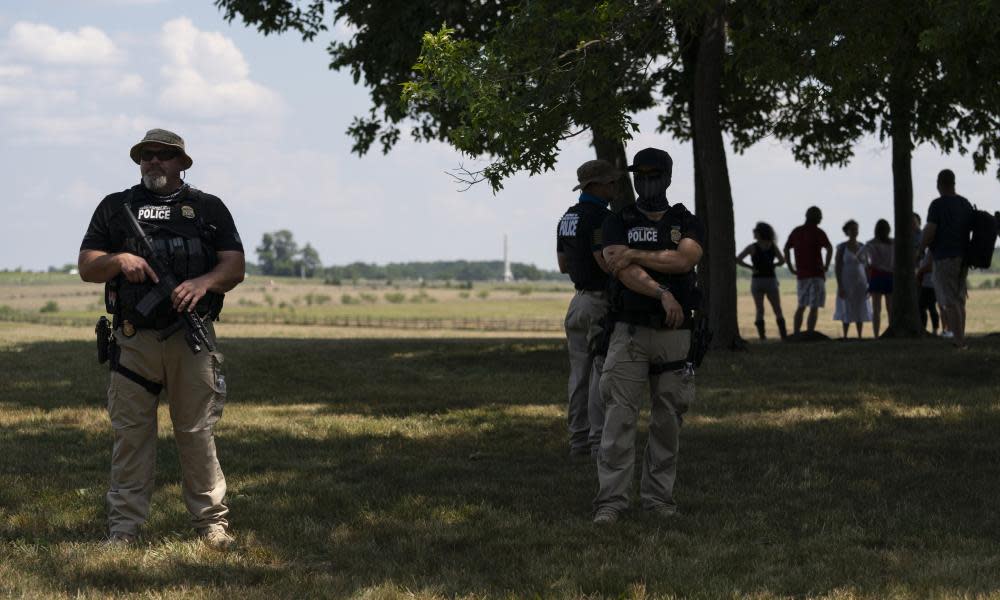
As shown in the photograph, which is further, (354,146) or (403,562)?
(354,146)

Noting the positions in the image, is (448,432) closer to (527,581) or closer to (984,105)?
(527,581)

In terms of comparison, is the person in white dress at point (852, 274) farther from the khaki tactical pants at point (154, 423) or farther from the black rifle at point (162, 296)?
the black rifle at point (162, 296)

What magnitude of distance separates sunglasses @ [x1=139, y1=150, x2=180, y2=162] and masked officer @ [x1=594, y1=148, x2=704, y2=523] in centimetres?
258

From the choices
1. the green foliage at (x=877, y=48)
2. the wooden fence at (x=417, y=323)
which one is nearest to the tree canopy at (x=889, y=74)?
the green foliage at (x=877, y=48)

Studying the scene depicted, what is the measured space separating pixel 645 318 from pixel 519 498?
163 centimetres

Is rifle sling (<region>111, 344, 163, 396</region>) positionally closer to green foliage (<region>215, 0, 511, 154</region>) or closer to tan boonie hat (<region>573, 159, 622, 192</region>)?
tan boonie hat (<region>573, 159, 622, 192</region>)

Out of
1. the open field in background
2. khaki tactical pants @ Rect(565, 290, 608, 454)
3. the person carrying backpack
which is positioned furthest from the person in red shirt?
the open field in background

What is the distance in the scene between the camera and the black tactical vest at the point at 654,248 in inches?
292

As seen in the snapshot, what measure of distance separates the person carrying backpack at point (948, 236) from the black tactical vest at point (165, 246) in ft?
35.4

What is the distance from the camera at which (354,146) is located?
74.4 ft

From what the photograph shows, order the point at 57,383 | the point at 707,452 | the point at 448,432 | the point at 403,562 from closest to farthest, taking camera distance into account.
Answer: the point at 403,562, the point at 707,452, the point at 448,432, the point at 57,383

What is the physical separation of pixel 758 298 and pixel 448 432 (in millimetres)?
10696

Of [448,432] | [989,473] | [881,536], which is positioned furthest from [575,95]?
[881,536]

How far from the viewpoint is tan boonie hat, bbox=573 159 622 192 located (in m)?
9.12
